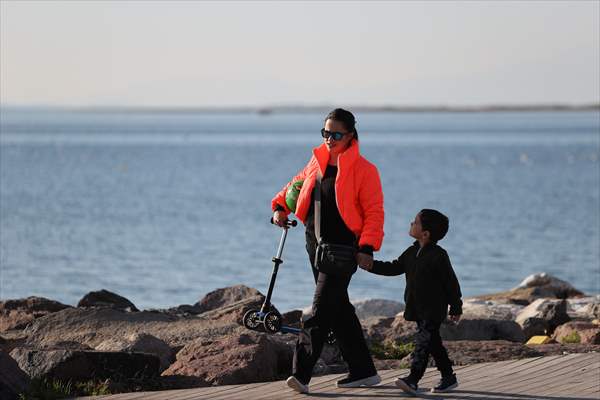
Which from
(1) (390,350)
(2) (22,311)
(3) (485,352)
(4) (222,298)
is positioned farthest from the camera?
(4) (222,298)

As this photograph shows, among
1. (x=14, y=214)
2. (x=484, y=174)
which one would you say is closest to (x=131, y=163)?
(x=484, y=174)

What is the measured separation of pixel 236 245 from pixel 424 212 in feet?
89.6

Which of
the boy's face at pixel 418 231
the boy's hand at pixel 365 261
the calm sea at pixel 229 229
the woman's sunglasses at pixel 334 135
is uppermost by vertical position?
the woman's sunglasses at pixel 334 135

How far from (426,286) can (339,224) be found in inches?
26.6

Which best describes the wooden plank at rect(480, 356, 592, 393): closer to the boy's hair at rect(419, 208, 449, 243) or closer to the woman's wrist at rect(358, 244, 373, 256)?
the boy's hair at rect(419, 208, 449, 243)

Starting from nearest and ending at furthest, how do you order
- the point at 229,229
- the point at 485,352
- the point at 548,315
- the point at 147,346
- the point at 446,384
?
the point at 446,384 → the point at 147,346 → the point at 485,352 → the point at 548,315 → the point at 229,229

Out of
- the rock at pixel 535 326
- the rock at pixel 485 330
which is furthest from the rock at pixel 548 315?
the rock at pixel 485 330

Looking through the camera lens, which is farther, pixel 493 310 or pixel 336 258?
pixel 493 310

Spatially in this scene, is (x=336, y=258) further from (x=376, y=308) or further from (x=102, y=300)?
(x=376, y=308)

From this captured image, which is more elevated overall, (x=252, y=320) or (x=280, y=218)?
(x=280, y=218)

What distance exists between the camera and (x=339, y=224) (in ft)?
27.9

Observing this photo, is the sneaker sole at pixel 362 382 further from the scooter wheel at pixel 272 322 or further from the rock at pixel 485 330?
the rock at pixel 485 330

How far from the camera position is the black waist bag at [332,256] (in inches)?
333

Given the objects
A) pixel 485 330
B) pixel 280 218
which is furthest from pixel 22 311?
pixel 280 218
